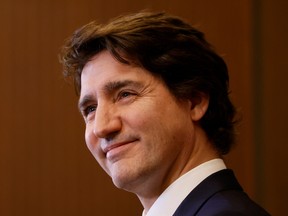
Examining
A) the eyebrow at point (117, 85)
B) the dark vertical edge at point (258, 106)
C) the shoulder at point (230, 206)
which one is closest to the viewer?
the shoulder at point (230, 206)

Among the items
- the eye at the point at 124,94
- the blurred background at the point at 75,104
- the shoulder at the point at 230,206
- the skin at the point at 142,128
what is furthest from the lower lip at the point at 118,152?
the blurred background at the point at 75,104

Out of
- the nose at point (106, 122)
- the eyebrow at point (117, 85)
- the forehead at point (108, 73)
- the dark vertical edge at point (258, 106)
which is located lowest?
the dark vertical edge at point (258, 106)

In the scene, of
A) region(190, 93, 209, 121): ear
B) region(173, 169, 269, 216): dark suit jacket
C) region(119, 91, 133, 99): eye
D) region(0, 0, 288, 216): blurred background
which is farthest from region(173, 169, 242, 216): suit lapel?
region(0, 0, 288, 216): blurred background

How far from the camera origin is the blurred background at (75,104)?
1877 millimetres

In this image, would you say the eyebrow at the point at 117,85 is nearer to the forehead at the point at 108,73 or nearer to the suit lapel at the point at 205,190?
the forehead at the point at 108,73

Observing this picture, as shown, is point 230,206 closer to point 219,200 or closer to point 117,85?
point 219,200

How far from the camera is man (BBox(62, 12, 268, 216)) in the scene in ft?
3.65

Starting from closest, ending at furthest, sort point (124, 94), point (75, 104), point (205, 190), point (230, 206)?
point (230, 206)
point (205, 190)
point (124, 94)
point (75, 104)

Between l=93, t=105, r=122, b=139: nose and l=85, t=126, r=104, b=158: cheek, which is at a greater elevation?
l=93, t=105, r=122, b=139: nose

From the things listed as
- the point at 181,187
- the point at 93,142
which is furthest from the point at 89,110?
the point at 181,187

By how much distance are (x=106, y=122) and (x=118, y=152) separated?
79 mm

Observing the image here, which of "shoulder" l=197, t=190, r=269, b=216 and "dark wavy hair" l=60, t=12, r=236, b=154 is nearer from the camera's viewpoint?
"shoulder" l=197, t=190, r=269, b=216

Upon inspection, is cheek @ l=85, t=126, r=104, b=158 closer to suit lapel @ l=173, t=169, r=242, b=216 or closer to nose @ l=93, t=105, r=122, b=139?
nose @ l=93, t=105, r=122, b=139

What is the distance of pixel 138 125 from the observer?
111 cm
